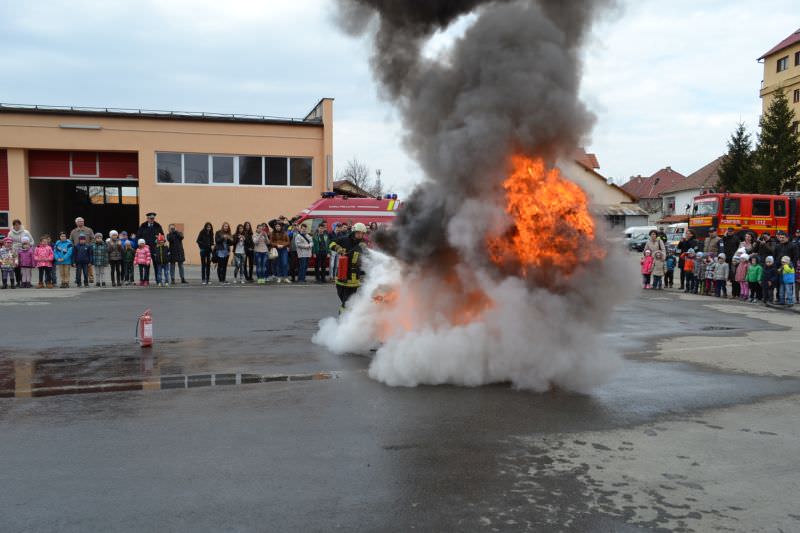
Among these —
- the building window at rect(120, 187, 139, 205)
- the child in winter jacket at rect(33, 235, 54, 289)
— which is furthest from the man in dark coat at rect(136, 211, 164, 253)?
the building window at rect(120, 187, 139, 205)

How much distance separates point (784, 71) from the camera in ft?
170

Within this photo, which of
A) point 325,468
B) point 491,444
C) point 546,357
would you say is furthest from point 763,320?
point 325,468

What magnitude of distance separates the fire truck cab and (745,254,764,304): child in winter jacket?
34.3 ft

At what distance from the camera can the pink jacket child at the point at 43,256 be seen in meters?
17.7

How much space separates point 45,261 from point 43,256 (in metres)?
0.15

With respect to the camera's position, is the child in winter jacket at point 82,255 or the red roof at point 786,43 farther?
the red roof at point 786,43

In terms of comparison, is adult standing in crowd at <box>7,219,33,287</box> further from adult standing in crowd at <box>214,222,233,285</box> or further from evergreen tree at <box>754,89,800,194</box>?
evergreen tree at <box>754,89,800,194</box>

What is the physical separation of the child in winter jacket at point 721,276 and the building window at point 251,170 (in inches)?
699

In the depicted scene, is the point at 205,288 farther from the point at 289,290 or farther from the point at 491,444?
the point at 491,444

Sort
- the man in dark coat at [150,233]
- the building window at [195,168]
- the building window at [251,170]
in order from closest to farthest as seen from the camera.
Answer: the man in dark coat at [150,233] → the building window at [195,168] → the building window at [251,170]

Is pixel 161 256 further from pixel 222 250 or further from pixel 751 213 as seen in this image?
pixel 751 213

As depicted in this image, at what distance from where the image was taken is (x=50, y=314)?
1255cm

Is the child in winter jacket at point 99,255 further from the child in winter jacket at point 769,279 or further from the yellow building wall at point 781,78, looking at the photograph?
the yellow building wall at point 781,78

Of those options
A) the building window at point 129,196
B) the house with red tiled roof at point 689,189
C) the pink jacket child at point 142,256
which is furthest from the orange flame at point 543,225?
the house with red tiled roof at point 689,189
